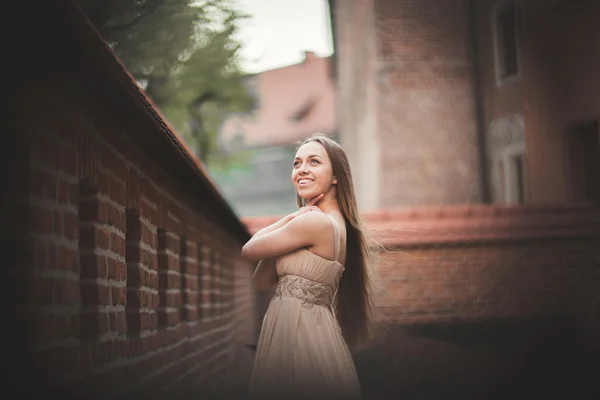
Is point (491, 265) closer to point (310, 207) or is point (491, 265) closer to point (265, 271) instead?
point (265, 271)

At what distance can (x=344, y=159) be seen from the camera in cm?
448

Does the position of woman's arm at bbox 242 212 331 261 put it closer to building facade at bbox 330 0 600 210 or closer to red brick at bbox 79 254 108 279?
red brick at bbox 79 254 108 279

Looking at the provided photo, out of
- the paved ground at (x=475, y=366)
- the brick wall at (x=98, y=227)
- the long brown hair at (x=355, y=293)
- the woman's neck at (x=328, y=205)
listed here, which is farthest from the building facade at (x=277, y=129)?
the woman's neck at (x=328, y=205)

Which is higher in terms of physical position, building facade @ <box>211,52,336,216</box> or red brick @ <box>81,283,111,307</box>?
building facade @ <box>211,52,336,216</box>

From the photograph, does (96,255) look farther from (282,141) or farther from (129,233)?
(282,141)

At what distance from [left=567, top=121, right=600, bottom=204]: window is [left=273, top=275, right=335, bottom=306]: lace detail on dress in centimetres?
1289

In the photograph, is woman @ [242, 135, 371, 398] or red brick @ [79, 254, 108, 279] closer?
red brick @ [79, 254, 108, 279]

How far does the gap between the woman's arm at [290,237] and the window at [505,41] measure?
48.3 ft

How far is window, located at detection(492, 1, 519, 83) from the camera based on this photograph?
18469 millimetres

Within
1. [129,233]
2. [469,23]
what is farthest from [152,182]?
[469,23]

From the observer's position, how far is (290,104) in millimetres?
50312

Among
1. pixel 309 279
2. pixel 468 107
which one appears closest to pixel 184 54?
pixel 468 107

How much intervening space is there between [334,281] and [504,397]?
374 cm

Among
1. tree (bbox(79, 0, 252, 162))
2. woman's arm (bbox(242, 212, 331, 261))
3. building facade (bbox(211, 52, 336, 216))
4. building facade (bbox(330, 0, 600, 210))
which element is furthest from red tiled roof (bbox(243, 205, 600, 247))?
building facade (bbox(211, 52, 336, 216))
